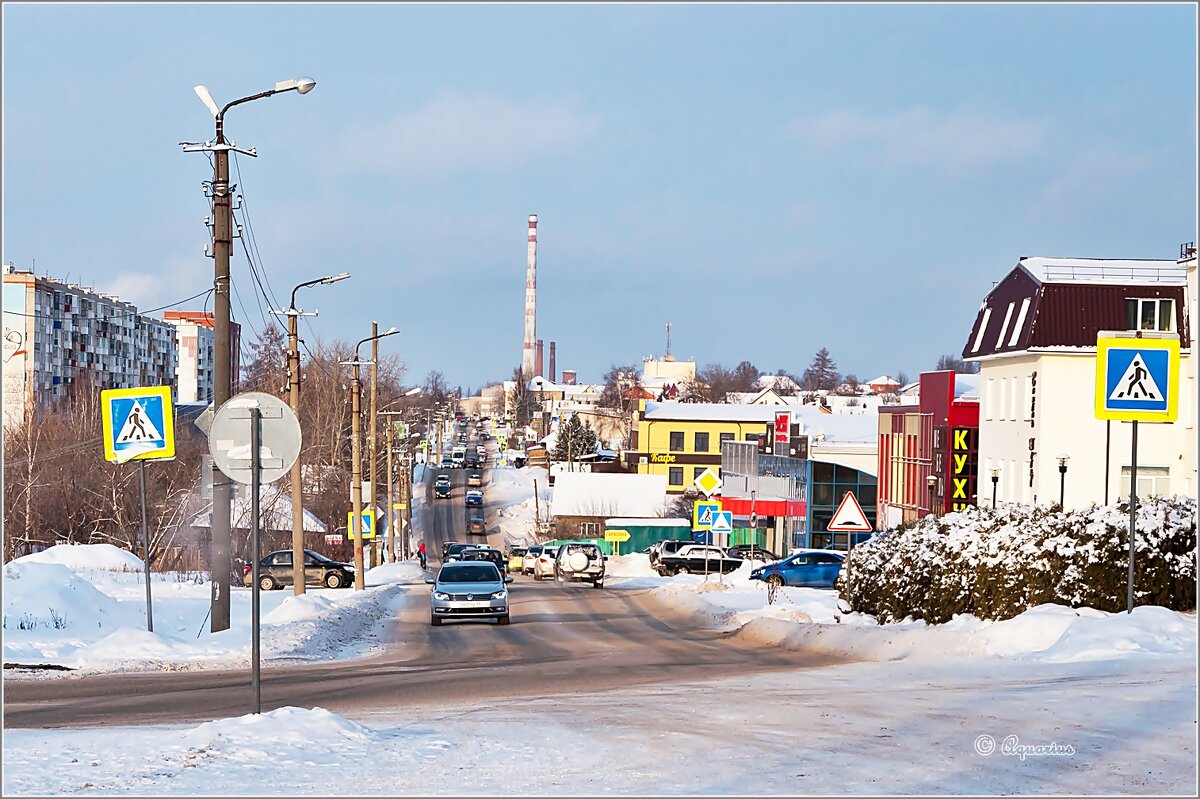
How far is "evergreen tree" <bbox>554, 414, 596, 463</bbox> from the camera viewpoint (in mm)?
148125

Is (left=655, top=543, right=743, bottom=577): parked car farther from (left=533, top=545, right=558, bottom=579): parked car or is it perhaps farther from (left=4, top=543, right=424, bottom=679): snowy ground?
(left=4, top=543, right=424, bottom=679): snowy ground

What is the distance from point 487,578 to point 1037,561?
1461 centimetres

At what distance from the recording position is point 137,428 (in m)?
19.5

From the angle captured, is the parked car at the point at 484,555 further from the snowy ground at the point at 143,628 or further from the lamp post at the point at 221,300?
the lamp post at the point at 221,300

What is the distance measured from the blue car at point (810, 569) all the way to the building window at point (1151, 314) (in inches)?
619

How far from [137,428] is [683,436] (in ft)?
321

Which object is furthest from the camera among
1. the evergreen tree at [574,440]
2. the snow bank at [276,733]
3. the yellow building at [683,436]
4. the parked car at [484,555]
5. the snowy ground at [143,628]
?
the evergreen tree at [574,440]

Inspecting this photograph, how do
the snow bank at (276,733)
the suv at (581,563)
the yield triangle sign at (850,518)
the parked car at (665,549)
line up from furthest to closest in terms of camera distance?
the parked car at (665,549)
the suv at (581,563)
the yield triangle sign at (850,518)
the snow bank at (276,733)

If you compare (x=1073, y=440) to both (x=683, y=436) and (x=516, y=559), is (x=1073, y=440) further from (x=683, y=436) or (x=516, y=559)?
(x=683, y=436)

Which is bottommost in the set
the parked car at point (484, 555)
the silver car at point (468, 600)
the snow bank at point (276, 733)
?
the parked car at point (484, 555)

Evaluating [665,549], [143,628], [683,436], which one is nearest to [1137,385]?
[143,628]

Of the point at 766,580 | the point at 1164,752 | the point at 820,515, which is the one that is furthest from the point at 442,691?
the point at 820,515

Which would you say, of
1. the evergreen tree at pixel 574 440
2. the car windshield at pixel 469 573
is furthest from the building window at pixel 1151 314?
the evergreen tree at pixel 574 440

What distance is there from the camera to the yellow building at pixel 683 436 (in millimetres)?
116188
